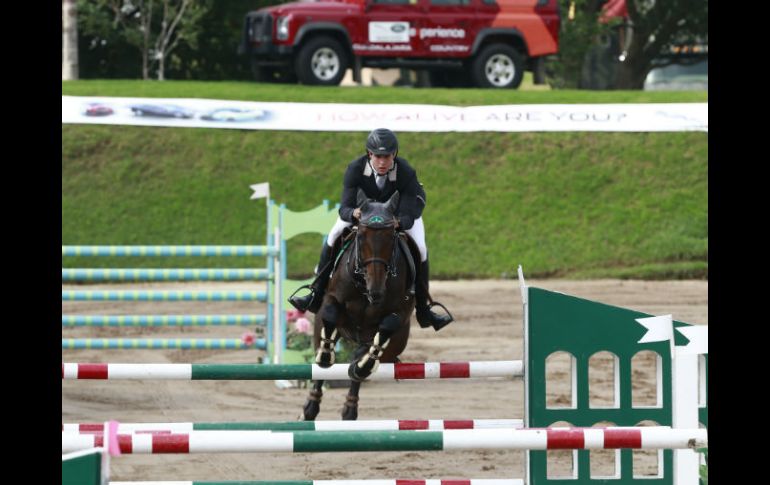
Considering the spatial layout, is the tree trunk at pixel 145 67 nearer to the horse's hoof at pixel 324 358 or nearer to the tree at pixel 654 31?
the tree at pixel 654 31

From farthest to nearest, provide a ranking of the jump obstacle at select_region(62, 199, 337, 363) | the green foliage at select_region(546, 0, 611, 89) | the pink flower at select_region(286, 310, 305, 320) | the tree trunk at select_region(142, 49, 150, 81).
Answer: the green foliage at select_region(546, 0, 611, 89) → the tree trunk at select_region(142, 49, 150, 81) → the pink flower at select_region(286, 310, 305, 320) → the jump obstacle at select_region(62, 199, 337, 363)

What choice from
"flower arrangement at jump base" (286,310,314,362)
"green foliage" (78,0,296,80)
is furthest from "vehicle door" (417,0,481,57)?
"flower arrangement at jump base" (286,310,314,362)

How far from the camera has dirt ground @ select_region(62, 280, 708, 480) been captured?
8.80 metres

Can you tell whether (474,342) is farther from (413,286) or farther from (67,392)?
(413,286)

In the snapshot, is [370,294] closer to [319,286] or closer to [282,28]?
[319,286]

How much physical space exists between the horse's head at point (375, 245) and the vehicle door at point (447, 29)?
57.3 feet

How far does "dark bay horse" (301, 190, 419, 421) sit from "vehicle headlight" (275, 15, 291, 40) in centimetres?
1622

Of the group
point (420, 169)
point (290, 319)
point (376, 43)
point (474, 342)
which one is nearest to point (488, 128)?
point (420, 169)

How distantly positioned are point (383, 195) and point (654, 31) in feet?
84.3

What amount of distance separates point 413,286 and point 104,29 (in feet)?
68.4

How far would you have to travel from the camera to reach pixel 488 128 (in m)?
21.5

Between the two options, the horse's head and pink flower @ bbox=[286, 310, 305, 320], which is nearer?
the horse's head

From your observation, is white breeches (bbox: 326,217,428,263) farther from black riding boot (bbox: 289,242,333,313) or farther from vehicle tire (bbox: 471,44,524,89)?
vehicle tire (bbox: 471,44,524,89)

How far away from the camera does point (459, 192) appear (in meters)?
20.2
